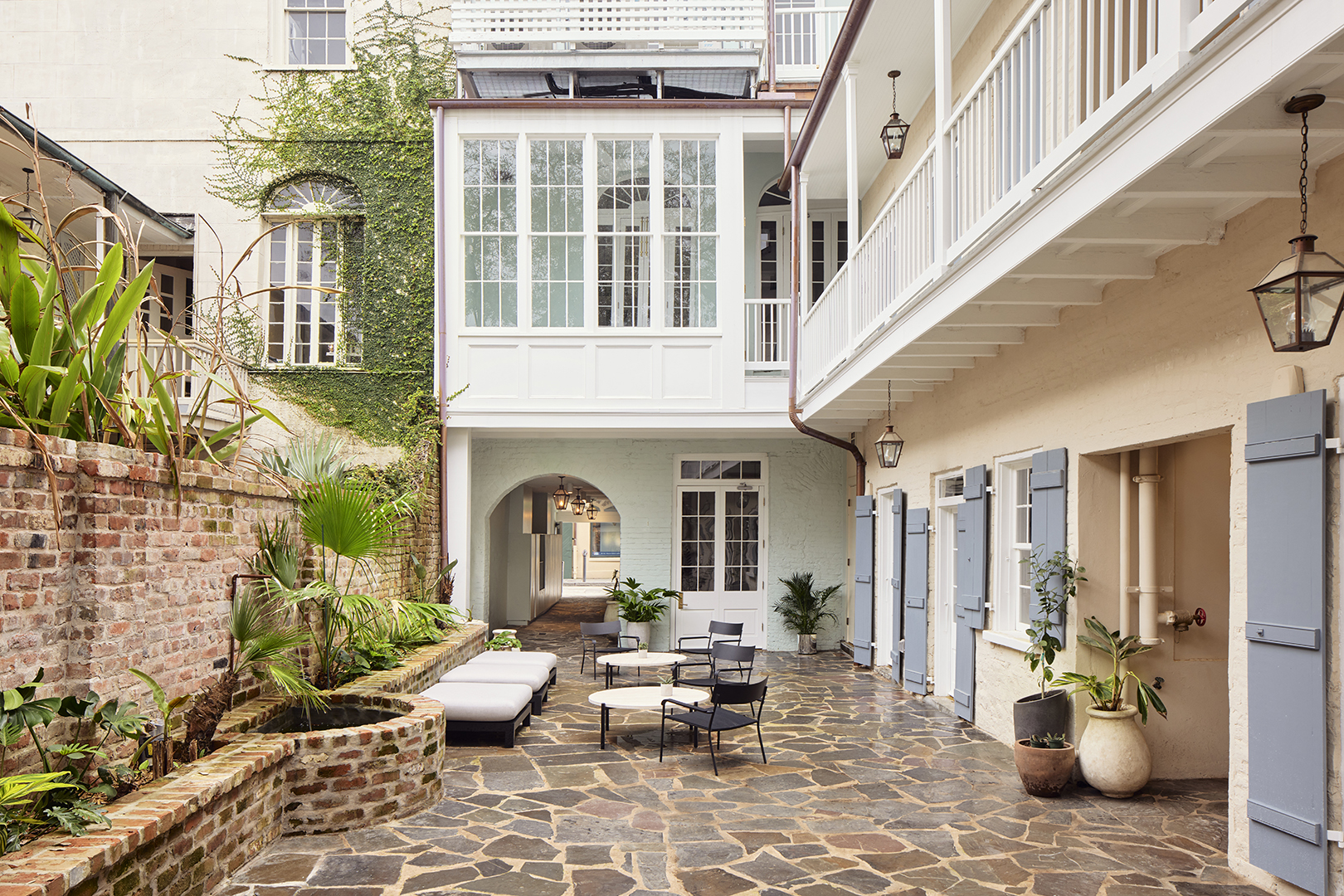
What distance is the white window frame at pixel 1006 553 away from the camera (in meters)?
7.70

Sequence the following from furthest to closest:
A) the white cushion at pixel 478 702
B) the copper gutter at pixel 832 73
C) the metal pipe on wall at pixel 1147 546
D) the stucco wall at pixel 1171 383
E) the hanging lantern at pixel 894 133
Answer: the hanging lantern at pixel 894 133
the copper gutter at pixel 832 73
the white cushion at pixel 478 702
the metal pipe on wall at pixel 1147 546
the stucco wall at pixel 1171 383

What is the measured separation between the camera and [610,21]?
12047 mm

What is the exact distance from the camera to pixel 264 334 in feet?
41.7

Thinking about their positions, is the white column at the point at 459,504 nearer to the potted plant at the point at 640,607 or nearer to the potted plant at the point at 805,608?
the potted plant at the point at 640,607

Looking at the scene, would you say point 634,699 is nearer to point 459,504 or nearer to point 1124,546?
point 1124,546

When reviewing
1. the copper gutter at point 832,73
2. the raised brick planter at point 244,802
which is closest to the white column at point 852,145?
the copper gutter at point 832,73

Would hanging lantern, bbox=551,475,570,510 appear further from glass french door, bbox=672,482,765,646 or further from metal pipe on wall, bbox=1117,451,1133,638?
metal pipe on wall, bbox=1117,451,1133,638

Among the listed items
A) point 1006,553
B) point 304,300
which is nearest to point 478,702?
point 1006,553

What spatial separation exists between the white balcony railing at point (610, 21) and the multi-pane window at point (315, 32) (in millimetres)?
2258

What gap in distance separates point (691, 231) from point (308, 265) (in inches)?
208

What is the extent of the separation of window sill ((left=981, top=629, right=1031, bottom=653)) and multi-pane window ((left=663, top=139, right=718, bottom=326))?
5855 millimetres

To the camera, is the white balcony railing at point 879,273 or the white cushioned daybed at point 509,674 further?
the white cushioned daybed at point 509,674

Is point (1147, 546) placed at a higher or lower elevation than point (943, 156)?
lower

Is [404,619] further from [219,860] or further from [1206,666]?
[1206,666]
